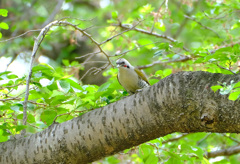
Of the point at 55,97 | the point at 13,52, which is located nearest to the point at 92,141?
the point at 55,97

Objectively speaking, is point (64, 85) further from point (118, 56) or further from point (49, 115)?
point (118, 56)

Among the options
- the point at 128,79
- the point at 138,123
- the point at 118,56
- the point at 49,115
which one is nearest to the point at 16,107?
the point at 49,115

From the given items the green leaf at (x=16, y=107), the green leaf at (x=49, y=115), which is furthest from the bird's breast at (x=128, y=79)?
the green leaf at (x=16, y=107)

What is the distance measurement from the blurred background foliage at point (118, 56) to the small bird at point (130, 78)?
0.10m

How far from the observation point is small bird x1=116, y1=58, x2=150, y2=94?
295cm

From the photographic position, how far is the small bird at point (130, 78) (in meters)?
2.95

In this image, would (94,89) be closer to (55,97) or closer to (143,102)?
(55,97)

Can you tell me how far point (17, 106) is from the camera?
214 cm

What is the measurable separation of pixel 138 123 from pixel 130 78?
115cm

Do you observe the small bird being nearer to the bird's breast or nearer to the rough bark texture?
the bird's breast

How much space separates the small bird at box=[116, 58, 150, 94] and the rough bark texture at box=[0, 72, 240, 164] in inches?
35.4

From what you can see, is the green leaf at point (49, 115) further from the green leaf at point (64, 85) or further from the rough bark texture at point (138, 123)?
the green leaf at point (64, 85)

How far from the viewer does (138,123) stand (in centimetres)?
187

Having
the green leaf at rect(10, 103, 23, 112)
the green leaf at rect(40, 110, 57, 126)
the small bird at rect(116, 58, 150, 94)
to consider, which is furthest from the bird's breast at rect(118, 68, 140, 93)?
the green leaf at rect(10, 103, 23, 112)
